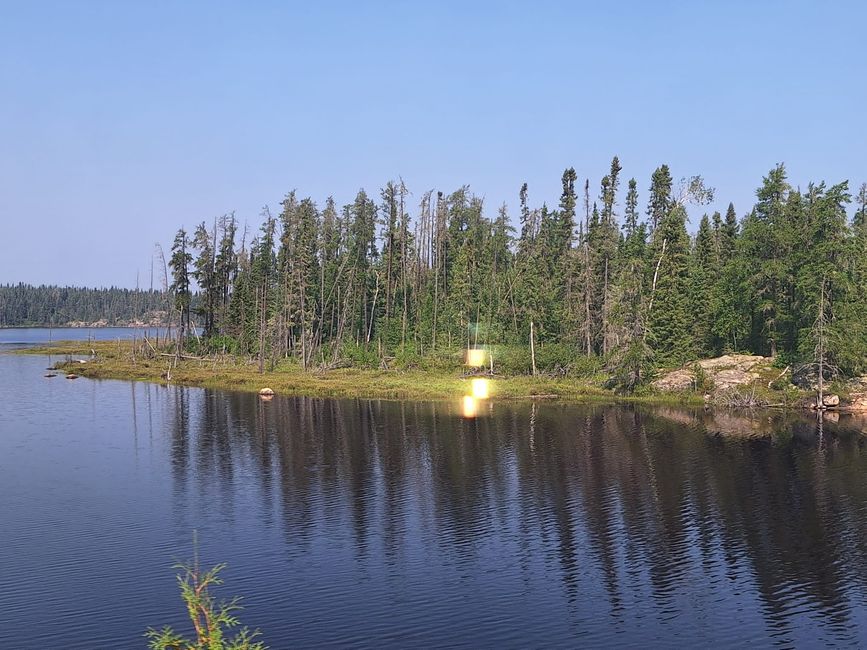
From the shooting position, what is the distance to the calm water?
2719 cm

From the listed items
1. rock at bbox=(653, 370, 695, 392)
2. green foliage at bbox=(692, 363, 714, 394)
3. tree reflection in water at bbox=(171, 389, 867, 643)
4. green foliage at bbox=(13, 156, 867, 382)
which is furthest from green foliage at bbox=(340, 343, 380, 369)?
green foliage at bbox=(692, 363, 714, 394)

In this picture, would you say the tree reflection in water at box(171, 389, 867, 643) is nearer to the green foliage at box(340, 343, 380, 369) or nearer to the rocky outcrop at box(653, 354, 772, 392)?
the rocky outcrop at box(653, 354, 772, 392)

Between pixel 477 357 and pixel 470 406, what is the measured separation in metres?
24.0

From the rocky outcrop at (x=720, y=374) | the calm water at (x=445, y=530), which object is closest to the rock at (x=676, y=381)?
the rocky outcrop at (x=720, y=374)

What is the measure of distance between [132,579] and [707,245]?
296 feet

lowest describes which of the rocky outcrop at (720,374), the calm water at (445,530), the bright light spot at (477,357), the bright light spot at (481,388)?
the calm water at (445,530)

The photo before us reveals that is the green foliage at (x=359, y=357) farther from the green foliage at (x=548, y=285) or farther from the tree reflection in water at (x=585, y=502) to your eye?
the tree reflection in water at (x=585, y=502)

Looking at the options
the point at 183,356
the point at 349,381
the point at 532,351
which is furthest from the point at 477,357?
the point at 183,356

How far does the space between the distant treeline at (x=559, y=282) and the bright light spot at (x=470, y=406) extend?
1567 cm

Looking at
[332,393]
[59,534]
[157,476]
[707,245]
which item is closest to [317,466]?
[157,476]

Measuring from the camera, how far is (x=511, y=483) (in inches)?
1844

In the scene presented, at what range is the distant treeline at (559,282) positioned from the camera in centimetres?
8262

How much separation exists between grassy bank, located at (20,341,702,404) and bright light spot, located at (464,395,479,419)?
1745 mm

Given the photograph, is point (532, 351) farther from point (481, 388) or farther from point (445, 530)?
point (445, 530)
